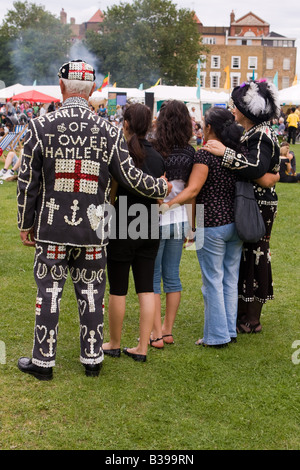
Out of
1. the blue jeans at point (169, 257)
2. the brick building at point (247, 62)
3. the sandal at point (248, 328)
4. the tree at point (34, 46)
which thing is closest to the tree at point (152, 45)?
the tree at point (34, 46)

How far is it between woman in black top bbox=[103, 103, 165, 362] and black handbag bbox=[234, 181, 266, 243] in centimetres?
63

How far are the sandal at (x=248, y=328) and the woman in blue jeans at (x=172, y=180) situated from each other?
0.72 metres

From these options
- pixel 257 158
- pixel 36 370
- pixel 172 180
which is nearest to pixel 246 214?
pixel 257 158

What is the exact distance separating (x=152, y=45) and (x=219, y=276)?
6121 cm

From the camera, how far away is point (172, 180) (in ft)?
14.5

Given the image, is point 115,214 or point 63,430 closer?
point 63,430

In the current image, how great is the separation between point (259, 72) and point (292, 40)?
9.49 m

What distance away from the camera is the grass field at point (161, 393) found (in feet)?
10.8

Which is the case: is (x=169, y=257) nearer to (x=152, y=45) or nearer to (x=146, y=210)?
(x=146, y=210)
